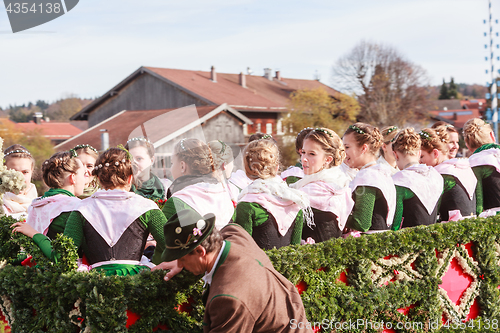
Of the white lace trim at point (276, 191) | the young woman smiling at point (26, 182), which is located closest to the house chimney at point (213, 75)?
the young woman smiling at point (26, 182)

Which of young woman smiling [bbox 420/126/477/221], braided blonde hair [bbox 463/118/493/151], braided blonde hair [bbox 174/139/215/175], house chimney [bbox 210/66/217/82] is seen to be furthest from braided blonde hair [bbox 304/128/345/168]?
house chimney [bbox 210/66/217/82]

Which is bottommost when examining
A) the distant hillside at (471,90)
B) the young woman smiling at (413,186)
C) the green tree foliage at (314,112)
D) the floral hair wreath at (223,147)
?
the young woman smiling at (413,186)

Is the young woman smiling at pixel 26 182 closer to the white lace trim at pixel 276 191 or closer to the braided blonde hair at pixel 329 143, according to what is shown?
the white lace trim at pixel 276 191

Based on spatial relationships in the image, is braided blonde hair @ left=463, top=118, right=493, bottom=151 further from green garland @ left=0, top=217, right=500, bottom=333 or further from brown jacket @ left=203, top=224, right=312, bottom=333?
brown jacket @ left=203, top=224, right=312, bottom=333

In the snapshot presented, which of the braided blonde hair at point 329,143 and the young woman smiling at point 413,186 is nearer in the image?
the braided blonde hair at point 329,143

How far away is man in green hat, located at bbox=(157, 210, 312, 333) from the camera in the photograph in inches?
90.5

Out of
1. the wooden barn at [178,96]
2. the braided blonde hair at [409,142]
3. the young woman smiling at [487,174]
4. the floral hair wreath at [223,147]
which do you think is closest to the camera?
the floral hair wreath at [223,147]

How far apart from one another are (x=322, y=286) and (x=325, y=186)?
92 centimetres

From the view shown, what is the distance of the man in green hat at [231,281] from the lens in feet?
7.54

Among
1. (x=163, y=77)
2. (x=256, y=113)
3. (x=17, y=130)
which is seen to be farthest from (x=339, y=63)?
(x=17, y=130)

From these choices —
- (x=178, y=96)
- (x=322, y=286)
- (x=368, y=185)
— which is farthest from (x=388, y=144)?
(x=178, y=96)

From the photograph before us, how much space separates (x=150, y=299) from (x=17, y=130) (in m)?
31.5

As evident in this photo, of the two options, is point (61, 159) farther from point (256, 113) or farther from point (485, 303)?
point (256, 113)

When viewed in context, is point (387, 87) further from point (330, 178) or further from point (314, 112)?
point (330, 178)
